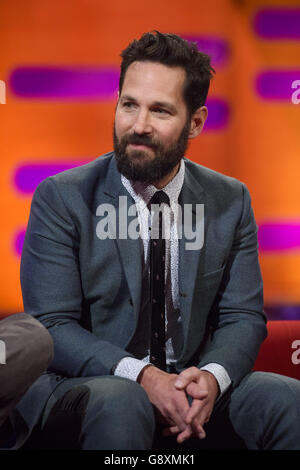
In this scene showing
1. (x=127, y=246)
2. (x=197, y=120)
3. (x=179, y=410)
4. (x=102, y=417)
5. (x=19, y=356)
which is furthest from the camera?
(x=197, y=120)

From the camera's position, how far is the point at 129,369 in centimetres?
156

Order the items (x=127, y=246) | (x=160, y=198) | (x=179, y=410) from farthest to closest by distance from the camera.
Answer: (x=160, y=198)
(x=127, y=246)
(x=179, y=410)

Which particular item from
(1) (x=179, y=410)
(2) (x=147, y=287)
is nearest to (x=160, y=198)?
(2) (x=147, y=287)

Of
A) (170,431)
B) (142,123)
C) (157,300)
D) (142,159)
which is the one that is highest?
(142,123)

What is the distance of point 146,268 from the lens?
179 centimetres

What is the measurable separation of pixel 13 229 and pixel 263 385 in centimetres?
160

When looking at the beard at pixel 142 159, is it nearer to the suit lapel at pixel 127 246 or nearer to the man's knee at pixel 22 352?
the suit lapel at pixel 127 246

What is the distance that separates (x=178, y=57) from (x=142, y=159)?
13.8 inches

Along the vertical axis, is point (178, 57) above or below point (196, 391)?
above

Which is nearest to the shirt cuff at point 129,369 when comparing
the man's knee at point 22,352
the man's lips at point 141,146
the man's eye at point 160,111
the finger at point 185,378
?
the finger at point 185,378

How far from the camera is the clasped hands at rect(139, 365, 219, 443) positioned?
4.87ft

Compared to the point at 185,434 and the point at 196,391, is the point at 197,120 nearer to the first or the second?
the point at 196,391
